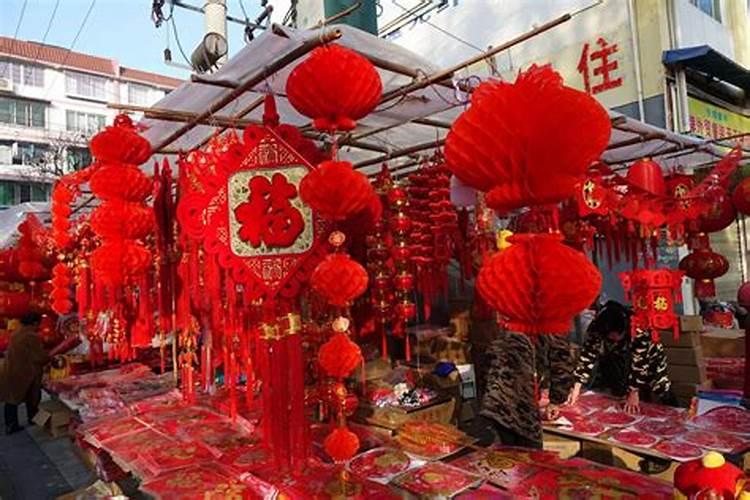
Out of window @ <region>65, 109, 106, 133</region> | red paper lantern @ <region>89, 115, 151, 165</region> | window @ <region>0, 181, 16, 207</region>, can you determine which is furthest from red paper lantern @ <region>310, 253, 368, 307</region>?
window @ <region>65, 109, 106, 133</region>

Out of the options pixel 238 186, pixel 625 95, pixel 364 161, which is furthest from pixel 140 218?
pixel 625 95

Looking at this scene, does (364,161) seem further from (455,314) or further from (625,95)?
(625,95)

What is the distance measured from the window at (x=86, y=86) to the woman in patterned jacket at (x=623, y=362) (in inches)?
1208

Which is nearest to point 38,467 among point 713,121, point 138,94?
point 713,121

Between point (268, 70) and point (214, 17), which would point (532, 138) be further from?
point (214, 17)

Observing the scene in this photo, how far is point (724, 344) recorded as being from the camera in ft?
20.7

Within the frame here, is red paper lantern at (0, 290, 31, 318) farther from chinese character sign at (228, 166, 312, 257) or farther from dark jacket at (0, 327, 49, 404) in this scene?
chinese character sign at (228, 166, 312, 257)

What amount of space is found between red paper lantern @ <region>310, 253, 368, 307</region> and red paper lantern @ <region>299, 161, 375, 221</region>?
23cm

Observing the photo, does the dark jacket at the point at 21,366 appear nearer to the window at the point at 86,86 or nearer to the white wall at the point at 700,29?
the white wall at the point at 700,29

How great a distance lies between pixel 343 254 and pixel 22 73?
102 ft

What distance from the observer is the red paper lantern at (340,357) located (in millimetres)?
2396

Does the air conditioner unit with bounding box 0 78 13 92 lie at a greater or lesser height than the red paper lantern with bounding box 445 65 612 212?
greater

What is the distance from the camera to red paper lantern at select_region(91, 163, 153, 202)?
119 inches

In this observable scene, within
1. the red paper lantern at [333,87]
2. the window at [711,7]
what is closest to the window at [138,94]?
the window at [711,7]
